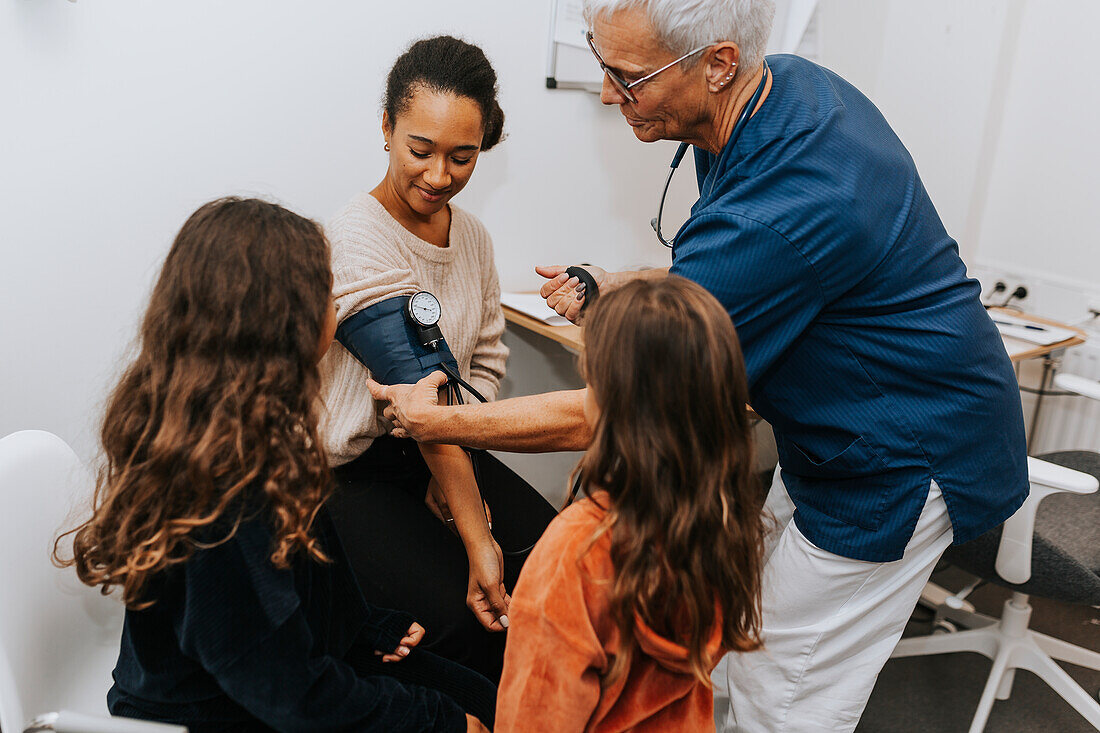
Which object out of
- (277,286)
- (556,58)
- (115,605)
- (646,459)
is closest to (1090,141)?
(556,58)

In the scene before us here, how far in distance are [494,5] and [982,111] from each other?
164 cm

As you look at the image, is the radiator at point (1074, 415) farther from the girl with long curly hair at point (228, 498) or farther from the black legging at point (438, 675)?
the girl with long curly hair at point (228, 498)

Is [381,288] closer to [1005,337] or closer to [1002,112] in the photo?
[1005,337]

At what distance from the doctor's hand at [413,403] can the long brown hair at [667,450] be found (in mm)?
378

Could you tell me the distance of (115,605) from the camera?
123cm

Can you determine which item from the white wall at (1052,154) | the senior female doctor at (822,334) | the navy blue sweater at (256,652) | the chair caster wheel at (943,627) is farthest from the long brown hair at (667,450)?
the white wall at (1052,154)

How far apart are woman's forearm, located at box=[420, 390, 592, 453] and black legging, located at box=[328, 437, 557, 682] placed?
0.25 metres

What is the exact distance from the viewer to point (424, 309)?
1.34 meters

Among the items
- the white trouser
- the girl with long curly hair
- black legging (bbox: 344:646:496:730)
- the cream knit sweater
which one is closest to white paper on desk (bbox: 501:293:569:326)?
the cream knit sweater

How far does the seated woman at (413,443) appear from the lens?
132 centimetres

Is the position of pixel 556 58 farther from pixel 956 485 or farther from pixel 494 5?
pixel 956 485

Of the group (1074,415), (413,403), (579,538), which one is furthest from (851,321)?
(1074,415)

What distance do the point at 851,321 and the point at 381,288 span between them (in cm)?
71

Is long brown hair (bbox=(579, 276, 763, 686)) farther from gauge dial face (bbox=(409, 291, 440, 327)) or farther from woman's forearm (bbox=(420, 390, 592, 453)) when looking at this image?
gauge dial face (bbox=(409, 291, 440, 327))
